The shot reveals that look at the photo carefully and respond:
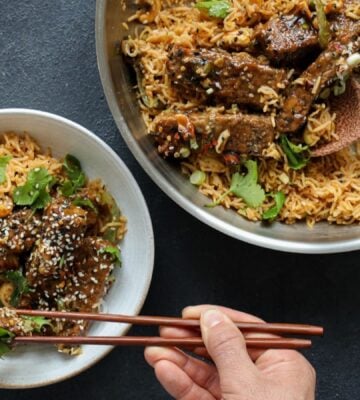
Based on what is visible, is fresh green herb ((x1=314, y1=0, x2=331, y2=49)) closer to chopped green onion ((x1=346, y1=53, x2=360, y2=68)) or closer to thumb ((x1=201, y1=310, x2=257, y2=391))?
chopped green onion ((x1=346, y1=53, x2=360, y2=68))

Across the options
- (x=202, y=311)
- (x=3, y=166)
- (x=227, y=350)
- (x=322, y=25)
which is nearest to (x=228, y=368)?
(x=227, y=350)

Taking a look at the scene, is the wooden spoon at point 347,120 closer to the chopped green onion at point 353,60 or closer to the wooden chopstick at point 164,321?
the chopped green onion at point 353,60

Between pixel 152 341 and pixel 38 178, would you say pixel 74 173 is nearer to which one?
pixel 38 178

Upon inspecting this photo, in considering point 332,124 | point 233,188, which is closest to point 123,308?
point 233,188

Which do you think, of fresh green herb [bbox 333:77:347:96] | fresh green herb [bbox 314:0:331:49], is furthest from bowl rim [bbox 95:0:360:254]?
fresh green herb [bbox 314:0:331:49]

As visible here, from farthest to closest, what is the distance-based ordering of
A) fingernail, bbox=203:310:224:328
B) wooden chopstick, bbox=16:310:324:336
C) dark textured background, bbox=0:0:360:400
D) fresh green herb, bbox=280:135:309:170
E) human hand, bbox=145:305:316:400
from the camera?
dark textured background, bbox=0:0:360:400 → fresh green herb, bbox=280:135:309:170 → wooden chopstick, bbox=16:310:324:336 → fingernail, bbox=203:310:224:328 → human hand, bbox=145:305:316:400

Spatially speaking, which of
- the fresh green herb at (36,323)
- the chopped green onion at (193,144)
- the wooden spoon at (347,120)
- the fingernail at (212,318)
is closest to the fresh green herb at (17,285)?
the fresh green herb at (36,323)

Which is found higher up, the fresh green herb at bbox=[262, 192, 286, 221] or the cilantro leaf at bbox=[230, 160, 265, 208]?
the cilantro leaf at bbox=[230, 160, 265, 208]
